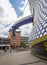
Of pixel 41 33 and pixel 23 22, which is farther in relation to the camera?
pixel 23 22

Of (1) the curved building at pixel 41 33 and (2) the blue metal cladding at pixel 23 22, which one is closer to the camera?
(1) the curved building at pixel 41 33

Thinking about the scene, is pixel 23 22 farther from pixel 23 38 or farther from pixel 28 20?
pixel 23 38

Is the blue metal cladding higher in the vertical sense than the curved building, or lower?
higher

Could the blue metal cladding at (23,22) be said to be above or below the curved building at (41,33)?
above

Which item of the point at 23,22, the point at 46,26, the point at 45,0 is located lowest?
the point at 46,26

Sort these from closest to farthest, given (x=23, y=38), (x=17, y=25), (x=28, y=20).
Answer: (x=28, y=20), (x=17, y=25), (x=23, y=38)

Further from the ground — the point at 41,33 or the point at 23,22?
the point at 23,22

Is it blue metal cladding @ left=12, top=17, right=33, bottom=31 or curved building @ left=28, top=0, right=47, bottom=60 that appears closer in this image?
curved building @ left=28, top=0, right=47, bottom=60

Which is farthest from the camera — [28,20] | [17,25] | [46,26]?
[17,25]

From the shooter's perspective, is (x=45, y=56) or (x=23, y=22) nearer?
(x=45, y=56)

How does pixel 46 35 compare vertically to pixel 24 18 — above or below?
below

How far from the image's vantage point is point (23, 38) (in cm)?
18138

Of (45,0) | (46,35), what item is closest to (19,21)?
(45,0)

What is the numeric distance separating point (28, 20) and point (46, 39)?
30.2 metres
